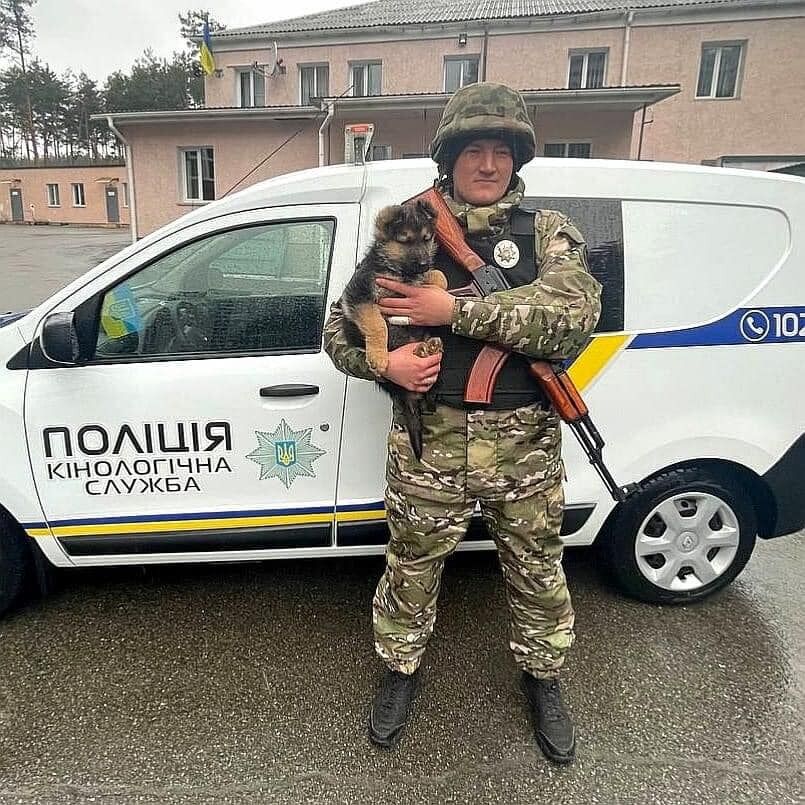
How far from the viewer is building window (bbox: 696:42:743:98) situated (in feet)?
55.1

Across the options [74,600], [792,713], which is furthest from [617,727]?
[74,600]

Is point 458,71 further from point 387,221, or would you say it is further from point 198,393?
point 387,221

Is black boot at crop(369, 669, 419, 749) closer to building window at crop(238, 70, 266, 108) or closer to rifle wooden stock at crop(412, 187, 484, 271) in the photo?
rifle wooden stock at crop(412, 187, 484, 271)

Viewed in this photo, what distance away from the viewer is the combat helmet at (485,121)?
1786 mm

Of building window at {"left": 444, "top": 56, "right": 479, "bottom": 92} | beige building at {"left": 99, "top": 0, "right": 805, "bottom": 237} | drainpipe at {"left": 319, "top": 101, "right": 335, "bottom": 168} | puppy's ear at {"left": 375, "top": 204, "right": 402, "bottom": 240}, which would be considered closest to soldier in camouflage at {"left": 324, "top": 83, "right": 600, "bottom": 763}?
puppy's ear at {"left": 375, "top": 204, "right": 402, "bottom": 240}

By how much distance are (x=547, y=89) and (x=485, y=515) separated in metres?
15.5

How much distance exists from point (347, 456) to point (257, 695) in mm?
884

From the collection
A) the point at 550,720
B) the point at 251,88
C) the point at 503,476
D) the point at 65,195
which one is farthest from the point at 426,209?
the point at 65,195

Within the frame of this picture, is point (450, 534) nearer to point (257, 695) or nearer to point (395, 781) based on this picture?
point (395, 781)

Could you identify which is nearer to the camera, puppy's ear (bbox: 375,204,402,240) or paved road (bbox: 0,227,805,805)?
puppy's ear (bbox: 375,204,402,240)

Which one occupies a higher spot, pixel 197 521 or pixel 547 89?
pixel 547 89

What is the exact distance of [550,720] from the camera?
2.05 m

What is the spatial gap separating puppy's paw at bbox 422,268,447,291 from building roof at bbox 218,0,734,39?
18.6 metres

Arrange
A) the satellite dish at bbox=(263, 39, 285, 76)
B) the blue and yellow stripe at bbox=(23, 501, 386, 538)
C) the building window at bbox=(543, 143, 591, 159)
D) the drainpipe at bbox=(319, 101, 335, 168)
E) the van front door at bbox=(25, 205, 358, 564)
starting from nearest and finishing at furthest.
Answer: the van front door at bbox=(25, 205, 358, 564)
the blue and yellow stripe at bbox=(23, 501, 386, 538)
the drainpipe at bbox=(319, 101, 335, 168)
the building window at bbox=(543, 143, 591, 159)
the satellite dish at bbox=(263, 39, 285, 76)
